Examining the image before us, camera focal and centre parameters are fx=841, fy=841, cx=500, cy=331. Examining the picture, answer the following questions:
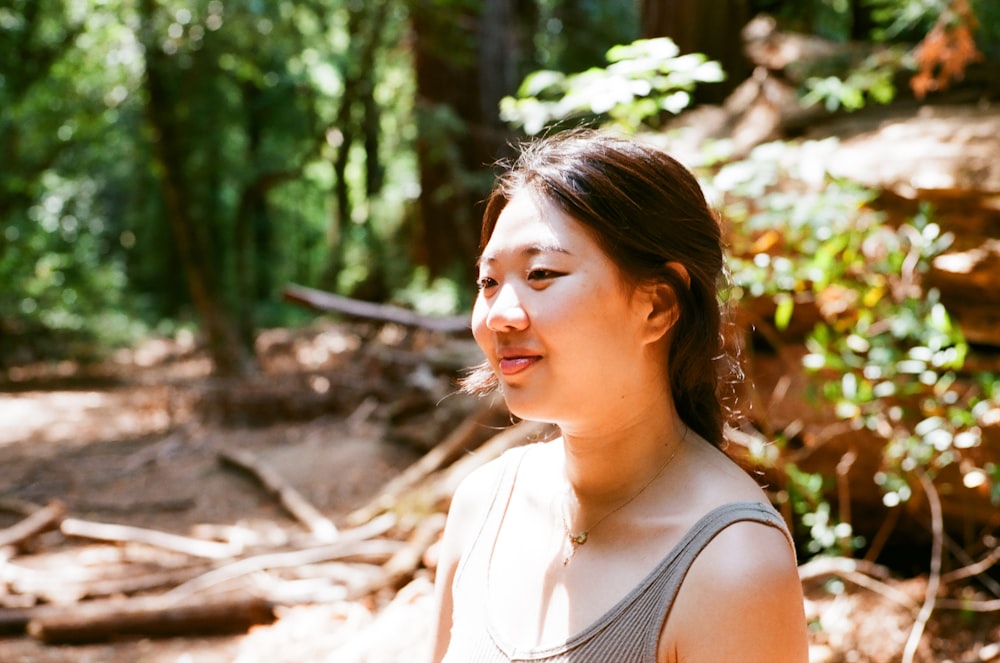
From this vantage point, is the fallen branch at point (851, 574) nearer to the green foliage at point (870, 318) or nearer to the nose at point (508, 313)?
the green foliage at point (870, 318)

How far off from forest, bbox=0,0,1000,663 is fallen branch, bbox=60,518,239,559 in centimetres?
5

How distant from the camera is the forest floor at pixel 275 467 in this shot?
12.3ft

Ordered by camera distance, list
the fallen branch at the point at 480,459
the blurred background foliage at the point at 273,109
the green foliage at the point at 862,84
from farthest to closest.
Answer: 1. the blurred background foliage at the point at 273,109
2. the fallen branch at the point at 480,459
3. the green foliage at the point at 862,84

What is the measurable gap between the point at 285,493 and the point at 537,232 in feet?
21.1

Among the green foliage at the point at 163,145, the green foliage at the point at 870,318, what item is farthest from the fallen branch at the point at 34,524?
the green foliage at the point at 870,318

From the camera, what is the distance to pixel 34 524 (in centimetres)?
678

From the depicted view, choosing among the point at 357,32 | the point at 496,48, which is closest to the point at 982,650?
the point at 496,48

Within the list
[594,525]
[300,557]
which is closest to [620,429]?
[594,525]

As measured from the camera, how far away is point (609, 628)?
1375mm

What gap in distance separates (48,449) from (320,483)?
4.34 metres

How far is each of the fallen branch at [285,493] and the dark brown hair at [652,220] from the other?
186 inches

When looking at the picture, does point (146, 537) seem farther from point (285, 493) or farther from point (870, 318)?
point (870, 318)

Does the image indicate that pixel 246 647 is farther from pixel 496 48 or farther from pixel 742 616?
pixel 496 48

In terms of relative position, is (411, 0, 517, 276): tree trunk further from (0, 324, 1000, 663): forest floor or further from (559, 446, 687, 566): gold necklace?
(559, 446, 687, 566): gold necklace
